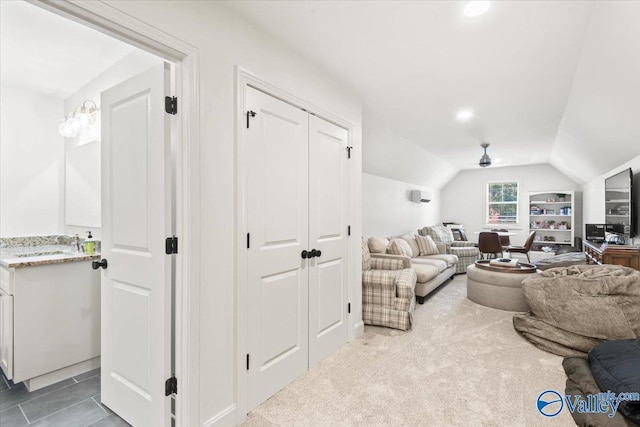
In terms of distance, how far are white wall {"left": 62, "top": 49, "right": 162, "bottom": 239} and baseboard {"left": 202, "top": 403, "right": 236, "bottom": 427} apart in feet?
6.56

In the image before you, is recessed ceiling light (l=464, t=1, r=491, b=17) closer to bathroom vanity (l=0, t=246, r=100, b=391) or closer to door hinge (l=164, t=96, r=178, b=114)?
door hinge (l=164, t=96, r=178, b=114)

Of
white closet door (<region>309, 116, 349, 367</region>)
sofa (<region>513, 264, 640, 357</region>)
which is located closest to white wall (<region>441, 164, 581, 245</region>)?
sofa (<region>513, 264, 640, 357</region>)

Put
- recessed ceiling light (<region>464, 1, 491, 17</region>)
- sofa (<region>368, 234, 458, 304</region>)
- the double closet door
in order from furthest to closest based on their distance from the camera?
sofa (<region>368, 234, 458, 304</region>)
the double closet door
recessed ceiling light (<region>464, 1, 491, 17</region>)

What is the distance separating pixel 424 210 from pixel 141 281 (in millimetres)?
7158

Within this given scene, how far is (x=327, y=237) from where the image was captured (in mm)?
2727

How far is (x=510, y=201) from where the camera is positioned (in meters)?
8.30

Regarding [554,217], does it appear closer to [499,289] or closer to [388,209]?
[388,209]

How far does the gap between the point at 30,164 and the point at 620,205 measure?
6.93 metres

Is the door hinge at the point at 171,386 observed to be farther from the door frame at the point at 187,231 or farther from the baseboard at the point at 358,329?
the baseboard at the point at 358,329

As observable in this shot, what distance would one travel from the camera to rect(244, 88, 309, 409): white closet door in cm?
202

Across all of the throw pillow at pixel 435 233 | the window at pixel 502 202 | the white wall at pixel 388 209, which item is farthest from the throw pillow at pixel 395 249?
the window at pixel 502 202

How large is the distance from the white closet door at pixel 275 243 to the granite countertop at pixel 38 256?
5.11ft

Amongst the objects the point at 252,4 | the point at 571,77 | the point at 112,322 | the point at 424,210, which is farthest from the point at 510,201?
the point at 112,322

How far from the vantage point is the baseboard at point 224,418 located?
1.72m
